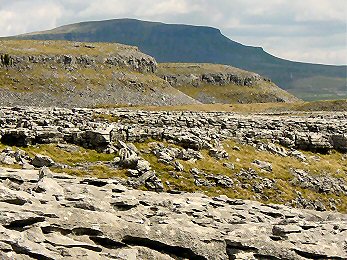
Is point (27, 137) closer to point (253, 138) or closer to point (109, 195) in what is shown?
point (109, 195)

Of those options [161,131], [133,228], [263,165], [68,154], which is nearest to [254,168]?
[263,165]

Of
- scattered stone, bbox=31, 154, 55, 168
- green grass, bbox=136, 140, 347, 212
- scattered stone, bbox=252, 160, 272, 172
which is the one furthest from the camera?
scattered stone, bbox=252, 160, 272, 172

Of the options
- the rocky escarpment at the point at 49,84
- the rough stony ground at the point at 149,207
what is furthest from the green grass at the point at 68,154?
the rocky escarpment at the point at 49,84

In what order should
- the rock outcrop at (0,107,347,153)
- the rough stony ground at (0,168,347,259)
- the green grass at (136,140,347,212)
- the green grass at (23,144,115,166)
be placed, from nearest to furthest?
the rough stony ground at (0,168,347,259) < the green grass at (136,140,347,212) < the green grass at (23,144,115,166) < the rock outcrop at (0,107,347,153)

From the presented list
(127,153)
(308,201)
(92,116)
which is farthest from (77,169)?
(92,116)

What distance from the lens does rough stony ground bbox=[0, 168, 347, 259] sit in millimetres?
19500

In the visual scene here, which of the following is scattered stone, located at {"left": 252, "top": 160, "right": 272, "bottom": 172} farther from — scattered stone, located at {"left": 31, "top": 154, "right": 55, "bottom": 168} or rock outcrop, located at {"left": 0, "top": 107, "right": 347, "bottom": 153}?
scattered stone, located at {"left": 31, "top": 154, "right": 55, "bottom": 168}

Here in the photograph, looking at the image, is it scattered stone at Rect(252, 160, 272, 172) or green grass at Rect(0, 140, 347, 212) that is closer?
green grass at Rect(0, 140, 347, 212)

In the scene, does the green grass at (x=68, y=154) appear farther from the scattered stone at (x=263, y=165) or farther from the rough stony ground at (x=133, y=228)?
the scattered stone at (x=263, y=165)

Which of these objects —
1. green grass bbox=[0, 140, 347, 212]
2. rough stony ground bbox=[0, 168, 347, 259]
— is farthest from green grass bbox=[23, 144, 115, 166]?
rough stony ground bbox=[0, 168, 347, 259]

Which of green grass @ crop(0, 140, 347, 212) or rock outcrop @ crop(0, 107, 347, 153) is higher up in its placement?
rock outcrop @ crop(0, 107, 347, 153)

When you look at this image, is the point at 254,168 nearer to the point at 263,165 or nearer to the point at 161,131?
the point at 263,165

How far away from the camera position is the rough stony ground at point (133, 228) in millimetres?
19500

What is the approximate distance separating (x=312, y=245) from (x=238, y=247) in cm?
395
